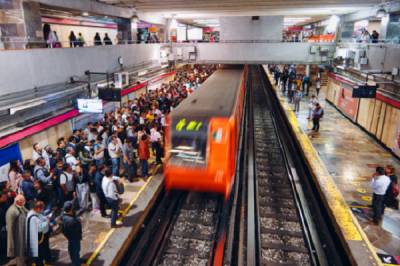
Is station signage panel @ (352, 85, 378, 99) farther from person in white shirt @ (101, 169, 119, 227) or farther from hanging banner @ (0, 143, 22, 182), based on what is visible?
hanging banner @ (0, 143, 22, 182)

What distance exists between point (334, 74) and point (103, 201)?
18.6 m

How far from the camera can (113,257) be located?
636cm

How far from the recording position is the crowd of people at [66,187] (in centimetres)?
560

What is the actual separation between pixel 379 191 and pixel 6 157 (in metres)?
9.73

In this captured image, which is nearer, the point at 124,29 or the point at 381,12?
the point at 381,12

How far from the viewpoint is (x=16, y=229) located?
5.59 metres

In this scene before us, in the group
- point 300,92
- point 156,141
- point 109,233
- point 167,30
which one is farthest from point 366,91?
point 167,30

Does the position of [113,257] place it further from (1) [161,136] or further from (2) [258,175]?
(2) [258,175]

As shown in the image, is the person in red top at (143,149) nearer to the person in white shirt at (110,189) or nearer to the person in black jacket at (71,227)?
the person in white shirt at (110,189)

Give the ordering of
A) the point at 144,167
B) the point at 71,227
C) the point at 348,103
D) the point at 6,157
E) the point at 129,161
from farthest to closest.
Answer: the point at 348,103 < the point at 144,167 < the point at 129,161 < the point at 6,157 < the point at 71,227

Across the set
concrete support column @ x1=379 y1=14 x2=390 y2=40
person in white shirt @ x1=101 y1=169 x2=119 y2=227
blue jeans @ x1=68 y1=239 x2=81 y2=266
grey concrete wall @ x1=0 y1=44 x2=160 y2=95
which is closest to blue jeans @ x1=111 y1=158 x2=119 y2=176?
person in white shirt @ x1=101 y1=169 x2=119 y2=227

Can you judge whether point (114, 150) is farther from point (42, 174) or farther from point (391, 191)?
point (391, 191)

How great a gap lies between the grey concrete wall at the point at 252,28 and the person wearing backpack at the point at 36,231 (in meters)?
21.9

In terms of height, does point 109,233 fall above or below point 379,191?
below
